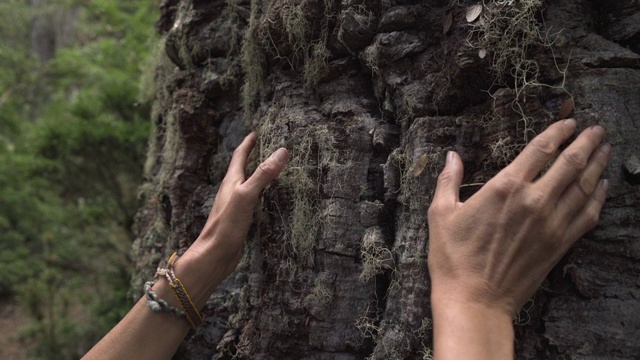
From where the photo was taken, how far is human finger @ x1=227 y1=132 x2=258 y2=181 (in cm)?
244

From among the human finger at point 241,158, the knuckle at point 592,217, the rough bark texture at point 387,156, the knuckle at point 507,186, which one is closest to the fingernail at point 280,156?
the rough bark texture at point 387,156

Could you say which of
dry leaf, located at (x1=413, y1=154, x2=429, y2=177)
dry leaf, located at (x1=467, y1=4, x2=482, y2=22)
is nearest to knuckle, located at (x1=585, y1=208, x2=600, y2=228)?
dry leaf, located at (x1=413, y1=154, x2=429, y2=177)

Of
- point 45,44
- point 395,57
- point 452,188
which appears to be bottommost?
point 452,188

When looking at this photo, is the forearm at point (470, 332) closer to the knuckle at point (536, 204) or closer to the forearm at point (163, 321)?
the knuckle at point (536, 204)

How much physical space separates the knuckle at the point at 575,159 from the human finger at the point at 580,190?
5 cm

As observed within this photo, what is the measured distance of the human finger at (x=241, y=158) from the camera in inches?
95.9

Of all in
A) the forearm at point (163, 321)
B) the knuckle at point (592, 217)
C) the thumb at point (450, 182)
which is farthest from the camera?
the forearm at point (163, 321)

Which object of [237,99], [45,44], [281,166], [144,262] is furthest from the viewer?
[45,44]

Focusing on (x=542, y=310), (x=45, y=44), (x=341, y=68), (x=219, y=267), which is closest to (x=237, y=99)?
(x=341, y=68)

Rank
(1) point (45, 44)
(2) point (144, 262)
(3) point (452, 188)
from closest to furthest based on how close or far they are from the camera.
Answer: (3) point (452, 188) < (2) point (144, 262) < (1) point (45, 44)

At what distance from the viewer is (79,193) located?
8.33 meters

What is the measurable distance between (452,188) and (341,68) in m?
0.93

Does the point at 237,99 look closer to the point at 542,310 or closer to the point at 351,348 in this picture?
the point at 351,348

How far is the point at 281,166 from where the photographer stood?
7.36 ft
